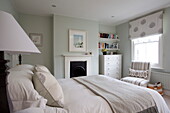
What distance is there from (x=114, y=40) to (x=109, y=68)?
1.50m

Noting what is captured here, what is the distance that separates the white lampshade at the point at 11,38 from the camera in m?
0.46

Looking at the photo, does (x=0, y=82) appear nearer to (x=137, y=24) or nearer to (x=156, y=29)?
(x=156, y=29)

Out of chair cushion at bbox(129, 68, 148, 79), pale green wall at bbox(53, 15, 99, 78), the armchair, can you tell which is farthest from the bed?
pale green wall at bbox(53, 15, 99, 78)

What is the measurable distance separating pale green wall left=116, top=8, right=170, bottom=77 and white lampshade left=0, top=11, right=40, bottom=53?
12.1ft

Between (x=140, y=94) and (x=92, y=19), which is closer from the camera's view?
(x=140, y=94)

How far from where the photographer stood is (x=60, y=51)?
3510 mm

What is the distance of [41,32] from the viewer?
3578 mm

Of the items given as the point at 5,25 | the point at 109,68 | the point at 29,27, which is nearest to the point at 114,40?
the point at 109,68

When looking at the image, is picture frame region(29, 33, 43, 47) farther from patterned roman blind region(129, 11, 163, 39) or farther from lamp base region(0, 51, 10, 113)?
patterned roman blind region(129, 11, 163, 39)

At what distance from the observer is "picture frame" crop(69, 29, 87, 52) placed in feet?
11.9

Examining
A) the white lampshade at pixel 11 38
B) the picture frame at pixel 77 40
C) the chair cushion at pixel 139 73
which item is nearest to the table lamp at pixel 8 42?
the white lampshade at pixel 11 38

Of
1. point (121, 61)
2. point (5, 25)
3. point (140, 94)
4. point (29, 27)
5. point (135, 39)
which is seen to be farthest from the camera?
point (121, 61)

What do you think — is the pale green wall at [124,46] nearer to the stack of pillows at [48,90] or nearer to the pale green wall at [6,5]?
the stack of pillows at [48,90]

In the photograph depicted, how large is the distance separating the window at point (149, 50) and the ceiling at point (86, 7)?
966 millimetres
